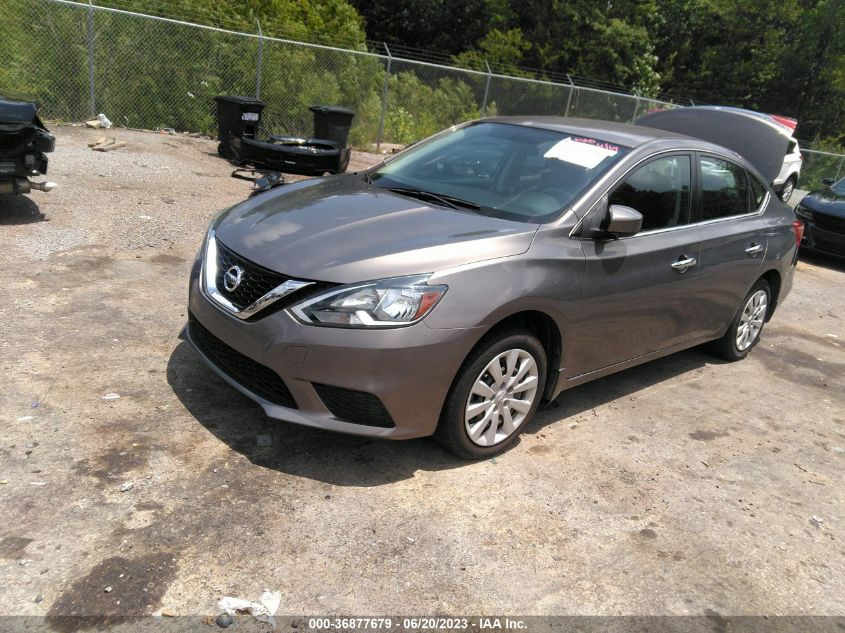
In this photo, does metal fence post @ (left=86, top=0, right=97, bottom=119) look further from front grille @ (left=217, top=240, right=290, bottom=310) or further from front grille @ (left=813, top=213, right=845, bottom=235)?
front grille @ (left=813, top=213, right=845, bottom=235)

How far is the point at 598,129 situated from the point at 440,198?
1.29 meters

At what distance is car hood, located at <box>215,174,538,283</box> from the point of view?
11.3ft

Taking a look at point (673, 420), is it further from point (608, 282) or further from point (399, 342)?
point (399, 342)

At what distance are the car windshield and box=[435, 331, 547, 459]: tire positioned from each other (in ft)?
2.53

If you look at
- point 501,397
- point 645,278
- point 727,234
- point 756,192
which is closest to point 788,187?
point 756,192

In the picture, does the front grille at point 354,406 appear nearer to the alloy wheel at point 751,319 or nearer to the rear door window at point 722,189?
the rear door window at point 722,189

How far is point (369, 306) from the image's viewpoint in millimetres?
3340

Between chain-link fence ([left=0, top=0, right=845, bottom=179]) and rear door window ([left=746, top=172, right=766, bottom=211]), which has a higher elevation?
rear door window ([left=746, top=172, right=766, bottom=211])

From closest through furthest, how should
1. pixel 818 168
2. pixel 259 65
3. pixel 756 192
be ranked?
1. pixel 756 192
2. pixel 259 65
3. pixel 818 168

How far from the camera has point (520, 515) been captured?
348cm

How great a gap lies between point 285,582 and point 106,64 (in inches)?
469

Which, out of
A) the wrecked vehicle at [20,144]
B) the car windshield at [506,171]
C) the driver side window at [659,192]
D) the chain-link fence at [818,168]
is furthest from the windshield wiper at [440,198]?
the chain-link fence at [818,168]

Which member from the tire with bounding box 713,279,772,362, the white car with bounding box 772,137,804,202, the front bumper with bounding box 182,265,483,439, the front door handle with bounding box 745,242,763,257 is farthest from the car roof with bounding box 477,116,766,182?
the white car with bounding box 772,137,804,202

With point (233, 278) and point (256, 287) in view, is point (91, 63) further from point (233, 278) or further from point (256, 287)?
point (256, 287)
